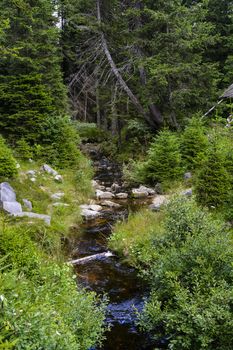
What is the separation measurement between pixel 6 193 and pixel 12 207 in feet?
2.41

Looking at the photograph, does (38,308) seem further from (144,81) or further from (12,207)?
(144,81)

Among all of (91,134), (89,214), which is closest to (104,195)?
(89,214)

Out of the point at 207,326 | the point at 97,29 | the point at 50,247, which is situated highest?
the point at 97,29

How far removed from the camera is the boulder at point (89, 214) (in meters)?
10.4

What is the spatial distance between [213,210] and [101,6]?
48.7ft

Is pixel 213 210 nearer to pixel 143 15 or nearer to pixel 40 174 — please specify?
pixel 40 174

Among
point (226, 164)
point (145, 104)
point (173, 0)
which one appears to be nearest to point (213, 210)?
point (226, 164)

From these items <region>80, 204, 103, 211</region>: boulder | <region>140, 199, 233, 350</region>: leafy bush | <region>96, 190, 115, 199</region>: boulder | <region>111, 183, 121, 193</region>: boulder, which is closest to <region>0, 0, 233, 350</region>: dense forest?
<region>140, 199, 233, 350</region>: leafy bush

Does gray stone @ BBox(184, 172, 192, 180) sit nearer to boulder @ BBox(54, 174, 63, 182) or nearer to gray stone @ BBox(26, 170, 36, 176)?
boulder @ BBox(54, 174, 63, 182)

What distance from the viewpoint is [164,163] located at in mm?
13297

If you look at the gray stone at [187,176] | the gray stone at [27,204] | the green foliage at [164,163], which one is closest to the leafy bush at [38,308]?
the gray stone at [27,204]

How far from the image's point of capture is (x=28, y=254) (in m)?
4.92

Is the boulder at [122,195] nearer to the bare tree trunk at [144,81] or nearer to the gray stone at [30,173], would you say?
the gray stone at [30,173]

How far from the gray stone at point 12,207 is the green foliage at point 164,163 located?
19.9ft
